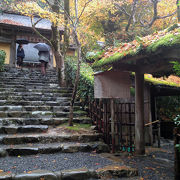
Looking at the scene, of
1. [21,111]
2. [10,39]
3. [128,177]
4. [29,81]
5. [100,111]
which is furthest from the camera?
[10,39]

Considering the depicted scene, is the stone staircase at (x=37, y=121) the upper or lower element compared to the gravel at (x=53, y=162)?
upper

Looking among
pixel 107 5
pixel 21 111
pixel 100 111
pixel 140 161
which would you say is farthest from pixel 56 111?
pixel 107 5

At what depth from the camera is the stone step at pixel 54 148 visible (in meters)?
4.26

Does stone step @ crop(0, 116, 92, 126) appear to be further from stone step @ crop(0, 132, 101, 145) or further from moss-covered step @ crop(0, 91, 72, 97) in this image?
moss-covered step @ crop(0, 91, 72, 97)

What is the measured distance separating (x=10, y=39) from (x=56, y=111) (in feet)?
36.3

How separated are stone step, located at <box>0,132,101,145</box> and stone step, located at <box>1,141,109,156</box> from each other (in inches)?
6.1

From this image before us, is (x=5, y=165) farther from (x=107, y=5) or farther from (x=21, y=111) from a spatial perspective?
(x=107, y=5)

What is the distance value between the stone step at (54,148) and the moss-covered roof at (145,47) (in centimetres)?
213

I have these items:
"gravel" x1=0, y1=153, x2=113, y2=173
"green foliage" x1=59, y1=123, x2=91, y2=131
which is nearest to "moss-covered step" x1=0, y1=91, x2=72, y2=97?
"green foliage" x1=59, y1=123, x2=91, y2=131

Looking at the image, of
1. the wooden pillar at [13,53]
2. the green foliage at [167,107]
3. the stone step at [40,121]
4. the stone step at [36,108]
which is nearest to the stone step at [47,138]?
the stone step at [40,121]

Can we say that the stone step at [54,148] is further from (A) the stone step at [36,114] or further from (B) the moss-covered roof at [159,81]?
(B) the moss-covered roof at [159,81]

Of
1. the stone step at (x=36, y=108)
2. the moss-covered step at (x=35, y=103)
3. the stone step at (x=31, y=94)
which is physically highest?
the stone step at (x=31, y=94)

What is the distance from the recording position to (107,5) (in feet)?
45.4

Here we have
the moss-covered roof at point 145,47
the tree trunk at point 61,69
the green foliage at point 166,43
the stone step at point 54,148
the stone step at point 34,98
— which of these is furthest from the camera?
the tree trunk at point 61,69
